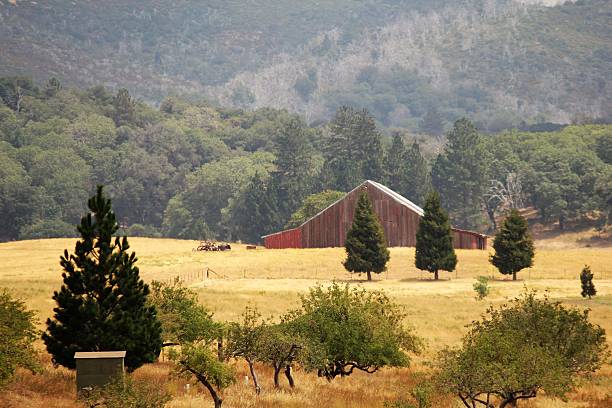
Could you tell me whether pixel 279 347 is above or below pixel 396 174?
below

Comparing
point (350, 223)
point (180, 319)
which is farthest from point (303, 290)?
point (350, 223)

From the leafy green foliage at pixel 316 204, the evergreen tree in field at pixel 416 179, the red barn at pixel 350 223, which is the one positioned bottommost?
the red barn at pixel 350 223

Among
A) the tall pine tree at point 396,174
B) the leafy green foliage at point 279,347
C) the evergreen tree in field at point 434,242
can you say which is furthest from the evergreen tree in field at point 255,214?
the leafy green foliage at point 279,347

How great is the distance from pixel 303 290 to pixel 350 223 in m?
43.5

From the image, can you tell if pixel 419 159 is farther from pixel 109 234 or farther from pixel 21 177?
pixel 109 234

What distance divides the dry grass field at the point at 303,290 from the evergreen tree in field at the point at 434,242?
149cm

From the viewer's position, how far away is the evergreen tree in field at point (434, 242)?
92.8m

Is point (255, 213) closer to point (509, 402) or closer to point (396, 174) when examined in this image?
point (396, 174)

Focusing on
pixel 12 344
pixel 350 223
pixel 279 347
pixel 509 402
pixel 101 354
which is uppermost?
pixel 350 223

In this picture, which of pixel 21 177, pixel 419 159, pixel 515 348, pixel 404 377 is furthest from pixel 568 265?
pixel 21 177

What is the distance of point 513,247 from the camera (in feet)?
298

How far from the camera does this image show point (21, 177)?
192 m

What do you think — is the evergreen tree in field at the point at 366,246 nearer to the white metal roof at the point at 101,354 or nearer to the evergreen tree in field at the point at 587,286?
the evergreen tree in field at the point at 587,286

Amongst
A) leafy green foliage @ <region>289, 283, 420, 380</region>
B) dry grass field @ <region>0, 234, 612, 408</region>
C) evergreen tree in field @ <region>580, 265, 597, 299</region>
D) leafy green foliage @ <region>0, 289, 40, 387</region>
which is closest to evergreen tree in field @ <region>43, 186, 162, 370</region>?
leafy green foliage @ <region>0, 289, 40, 387</region>
